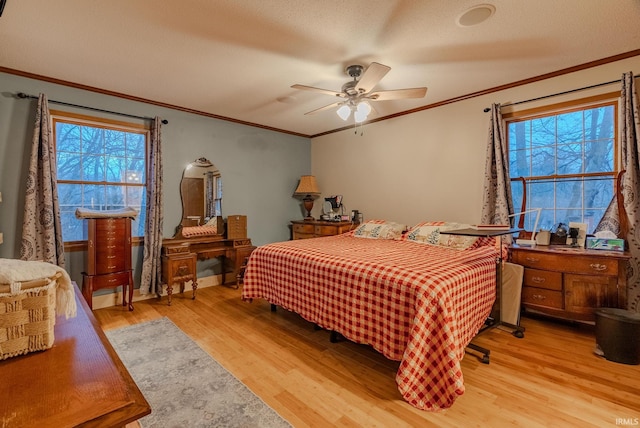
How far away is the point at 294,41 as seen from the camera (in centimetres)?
247

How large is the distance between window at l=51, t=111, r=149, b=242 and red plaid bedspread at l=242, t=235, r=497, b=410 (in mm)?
1950

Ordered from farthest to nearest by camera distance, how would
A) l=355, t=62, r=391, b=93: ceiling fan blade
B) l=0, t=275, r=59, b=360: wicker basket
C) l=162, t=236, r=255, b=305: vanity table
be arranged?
l=162, t=236, r=255, b=305: vanity table < l=355, t=62, r=391, b=93: ceiling fan blade < l=0, t=275, r=59, b=360: wicker basket

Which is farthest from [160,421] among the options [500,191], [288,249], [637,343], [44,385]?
[500,191]

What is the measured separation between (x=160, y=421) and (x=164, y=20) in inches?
103

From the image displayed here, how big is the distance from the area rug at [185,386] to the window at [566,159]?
335 cm

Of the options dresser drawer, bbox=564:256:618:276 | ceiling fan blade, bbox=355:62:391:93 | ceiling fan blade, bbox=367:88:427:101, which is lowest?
dresser drawer, bbox=564:256:618:276

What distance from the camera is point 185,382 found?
2.10 m

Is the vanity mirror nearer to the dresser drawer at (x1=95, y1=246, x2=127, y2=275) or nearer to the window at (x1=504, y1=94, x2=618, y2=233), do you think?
the dresser drawer at (x1=95, y1=246, x2=127, y2=275)

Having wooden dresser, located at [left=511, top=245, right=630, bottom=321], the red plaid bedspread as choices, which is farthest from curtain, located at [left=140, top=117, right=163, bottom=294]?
wooden dresser, located at [left=511, top=245, right=630, bottom=321]

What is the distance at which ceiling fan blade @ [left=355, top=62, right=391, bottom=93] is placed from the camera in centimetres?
234

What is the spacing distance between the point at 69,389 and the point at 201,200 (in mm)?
3969

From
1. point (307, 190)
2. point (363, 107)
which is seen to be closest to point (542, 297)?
point (363, 107)

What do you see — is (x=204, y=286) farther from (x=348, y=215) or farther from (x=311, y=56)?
(x=311, y=56)

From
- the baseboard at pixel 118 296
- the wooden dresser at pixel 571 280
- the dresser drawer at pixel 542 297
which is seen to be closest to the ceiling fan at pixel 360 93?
the wooden dresser at pixel 571 280
